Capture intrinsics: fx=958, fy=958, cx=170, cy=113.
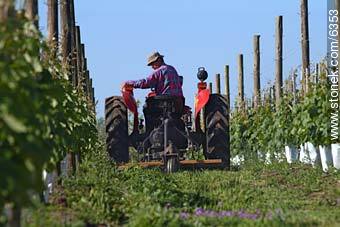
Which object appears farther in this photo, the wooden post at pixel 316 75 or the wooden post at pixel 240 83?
the wooden post at pixel 240 83

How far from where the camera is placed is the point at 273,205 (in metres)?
11.1

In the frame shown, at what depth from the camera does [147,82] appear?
18.2 metres

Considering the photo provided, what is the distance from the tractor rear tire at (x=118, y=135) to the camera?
1856 cm

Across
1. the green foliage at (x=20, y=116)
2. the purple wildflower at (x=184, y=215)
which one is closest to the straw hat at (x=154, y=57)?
the purple wildflower at (x=184, y=215)

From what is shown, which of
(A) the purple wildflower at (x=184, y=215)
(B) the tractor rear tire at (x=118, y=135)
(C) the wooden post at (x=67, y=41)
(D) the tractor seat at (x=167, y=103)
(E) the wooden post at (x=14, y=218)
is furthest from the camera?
(B) the tractor rear tire at (x=118, y=135)

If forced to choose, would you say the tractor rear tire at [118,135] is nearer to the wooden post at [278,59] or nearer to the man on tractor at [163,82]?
the man on tractor at [163,82]

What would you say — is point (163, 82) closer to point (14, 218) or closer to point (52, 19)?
point (52, 19)

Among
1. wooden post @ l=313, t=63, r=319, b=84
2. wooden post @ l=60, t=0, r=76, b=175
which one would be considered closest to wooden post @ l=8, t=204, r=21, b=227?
wooden post @ l=60, t=0, r=76, b=175

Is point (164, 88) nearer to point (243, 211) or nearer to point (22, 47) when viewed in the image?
point (243, 211)

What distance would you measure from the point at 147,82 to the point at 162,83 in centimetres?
29

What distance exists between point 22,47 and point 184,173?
9.75 m

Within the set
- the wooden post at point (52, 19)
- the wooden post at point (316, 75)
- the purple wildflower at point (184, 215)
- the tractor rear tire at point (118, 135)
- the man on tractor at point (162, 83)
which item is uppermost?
the wooden post at point (52, 19)

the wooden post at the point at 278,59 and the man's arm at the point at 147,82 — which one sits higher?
the wooden post at the point at 278,59

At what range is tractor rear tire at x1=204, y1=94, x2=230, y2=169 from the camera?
18.6m
